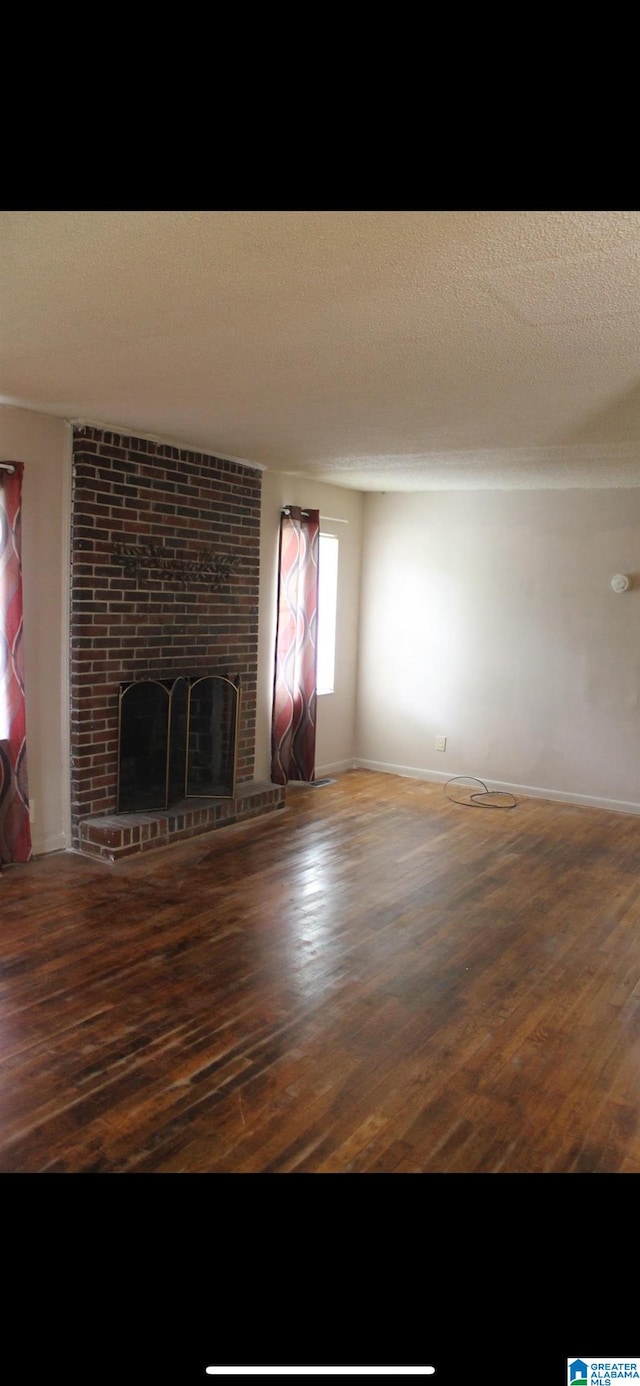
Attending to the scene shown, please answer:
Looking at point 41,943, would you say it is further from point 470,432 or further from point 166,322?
point 470,432

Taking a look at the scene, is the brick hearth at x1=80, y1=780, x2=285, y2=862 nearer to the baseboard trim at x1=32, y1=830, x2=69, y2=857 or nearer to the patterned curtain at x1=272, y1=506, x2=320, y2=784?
the baseboard trim at x1=32, y1=830, x2=69, y2=857

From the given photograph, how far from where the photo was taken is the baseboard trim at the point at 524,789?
5.81 metres

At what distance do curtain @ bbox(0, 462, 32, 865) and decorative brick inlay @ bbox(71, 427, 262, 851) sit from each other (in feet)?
1.14

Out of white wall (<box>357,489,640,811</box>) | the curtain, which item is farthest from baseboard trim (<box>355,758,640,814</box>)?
the curtain

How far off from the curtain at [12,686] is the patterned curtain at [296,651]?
2144 mm

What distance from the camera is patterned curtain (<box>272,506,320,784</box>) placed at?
585 centimetres

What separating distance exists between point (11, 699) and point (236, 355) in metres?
2.09

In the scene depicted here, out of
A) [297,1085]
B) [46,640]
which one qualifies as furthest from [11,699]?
[297,1085]

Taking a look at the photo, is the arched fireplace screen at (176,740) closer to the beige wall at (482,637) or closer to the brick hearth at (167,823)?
the brick hearth at (167,823)

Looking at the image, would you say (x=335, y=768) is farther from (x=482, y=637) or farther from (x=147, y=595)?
(x=147, y=595)

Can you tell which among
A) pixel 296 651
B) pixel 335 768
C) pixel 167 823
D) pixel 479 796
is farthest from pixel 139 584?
pixel 479 796

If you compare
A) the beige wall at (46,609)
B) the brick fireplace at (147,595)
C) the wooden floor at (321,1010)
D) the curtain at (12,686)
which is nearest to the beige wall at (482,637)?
the brick fireplace at (147,595)
